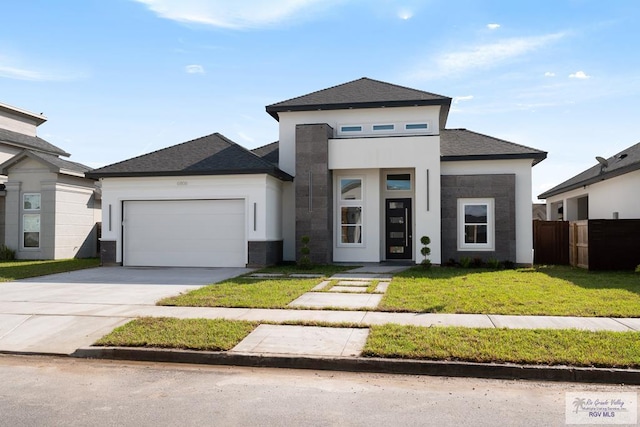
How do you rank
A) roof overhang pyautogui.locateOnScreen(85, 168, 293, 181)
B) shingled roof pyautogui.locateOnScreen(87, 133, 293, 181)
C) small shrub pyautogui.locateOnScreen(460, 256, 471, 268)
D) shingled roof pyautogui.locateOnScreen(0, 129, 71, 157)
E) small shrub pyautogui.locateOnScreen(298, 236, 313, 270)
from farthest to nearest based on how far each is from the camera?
shingled roof pyautogui.locateOnScreen(0, 129, 71, 157), small shrub pyautogui.locateOnScreen(460, 256, 471, 268), shingled roof pyautogui.locateOnScreen(87, 133, 293, 181), roof overhang pyautogui.locateOnScreen(85, 168, 293, 181), small shrub pyautogui.locateOnScreen(298, 236, 313, 270)

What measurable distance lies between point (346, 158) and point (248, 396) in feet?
44.1

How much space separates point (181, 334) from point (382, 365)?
3094 millimetres

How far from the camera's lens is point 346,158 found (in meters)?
18.2

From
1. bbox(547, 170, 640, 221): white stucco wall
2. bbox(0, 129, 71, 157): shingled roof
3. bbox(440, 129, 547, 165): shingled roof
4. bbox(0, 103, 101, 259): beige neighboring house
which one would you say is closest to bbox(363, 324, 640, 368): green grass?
bbox(440, 129, 547, 165): shingled roof

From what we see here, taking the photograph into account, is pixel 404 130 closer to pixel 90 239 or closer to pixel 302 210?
pixel 302 210

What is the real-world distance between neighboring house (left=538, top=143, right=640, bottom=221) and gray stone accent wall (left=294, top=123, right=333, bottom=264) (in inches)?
417

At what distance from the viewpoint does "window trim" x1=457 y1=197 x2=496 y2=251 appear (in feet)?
59.6

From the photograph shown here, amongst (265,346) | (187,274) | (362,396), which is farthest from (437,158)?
(362,396)

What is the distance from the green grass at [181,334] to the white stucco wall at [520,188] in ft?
40.4

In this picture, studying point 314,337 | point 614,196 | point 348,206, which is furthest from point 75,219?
point 614,196

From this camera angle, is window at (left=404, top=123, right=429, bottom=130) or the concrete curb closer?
the concrete curb

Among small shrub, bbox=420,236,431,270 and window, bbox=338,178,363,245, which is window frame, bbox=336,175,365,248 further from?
small shrub, bbox=420,236,431,270

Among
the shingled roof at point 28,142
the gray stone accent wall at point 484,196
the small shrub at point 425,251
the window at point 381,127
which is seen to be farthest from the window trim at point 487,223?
the shingled roof at point 28,142

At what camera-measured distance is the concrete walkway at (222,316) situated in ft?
24.2
